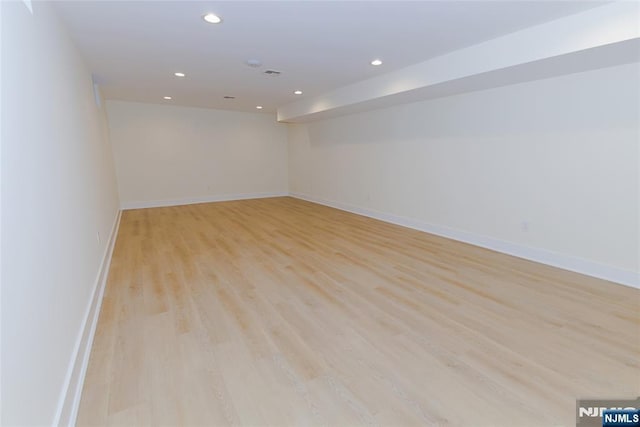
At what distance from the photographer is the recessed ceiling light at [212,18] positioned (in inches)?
99.5

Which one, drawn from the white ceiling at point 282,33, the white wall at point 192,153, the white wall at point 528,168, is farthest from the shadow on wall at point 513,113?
the white wall at point 192,153

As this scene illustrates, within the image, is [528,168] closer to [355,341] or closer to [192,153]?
[355,341]

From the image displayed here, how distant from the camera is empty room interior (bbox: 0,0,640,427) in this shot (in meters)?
1.51

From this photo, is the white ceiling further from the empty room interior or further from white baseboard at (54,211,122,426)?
white baseboard at (54,211,122,426)

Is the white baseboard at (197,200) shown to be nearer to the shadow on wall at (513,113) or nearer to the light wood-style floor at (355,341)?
the light wood-style floor at (355,341)

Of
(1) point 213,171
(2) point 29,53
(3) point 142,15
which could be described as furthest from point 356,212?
(2) point 29,53

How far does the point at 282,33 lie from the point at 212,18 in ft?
2.08

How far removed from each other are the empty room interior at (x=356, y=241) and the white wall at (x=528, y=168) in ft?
0.07

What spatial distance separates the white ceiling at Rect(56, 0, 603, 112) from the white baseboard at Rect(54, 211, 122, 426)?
2.31 meters

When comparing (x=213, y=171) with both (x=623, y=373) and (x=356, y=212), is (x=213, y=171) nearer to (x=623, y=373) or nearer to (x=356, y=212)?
(x=356, y=212)

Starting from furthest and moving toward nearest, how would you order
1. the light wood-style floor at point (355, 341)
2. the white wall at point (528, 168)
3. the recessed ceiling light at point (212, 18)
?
1. the white wall at point (528, 168)
2. the recessed ceiling light at point (212, 18)
3. the light wood-style floor at point (355, 341)

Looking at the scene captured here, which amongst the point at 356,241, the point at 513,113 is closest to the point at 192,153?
the point at 356,241

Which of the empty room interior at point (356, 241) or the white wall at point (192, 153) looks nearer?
the empty room interior at point (356, 241)

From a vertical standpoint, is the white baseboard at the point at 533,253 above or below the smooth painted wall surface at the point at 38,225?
below
